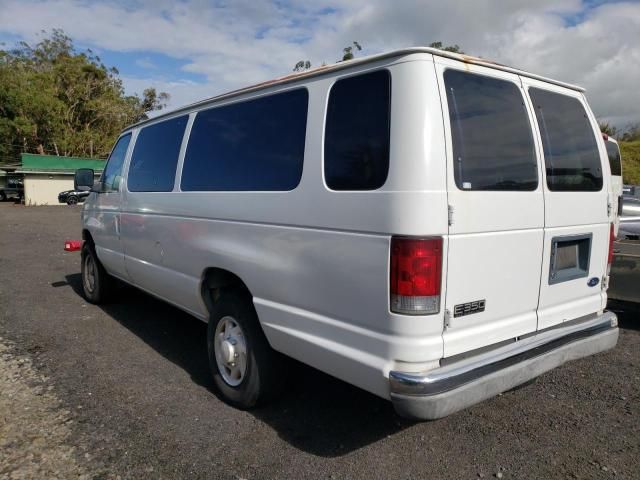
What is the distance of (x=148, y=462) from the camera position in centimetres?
300

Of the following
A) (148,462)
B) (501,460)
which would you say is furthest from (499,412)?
(148,462)

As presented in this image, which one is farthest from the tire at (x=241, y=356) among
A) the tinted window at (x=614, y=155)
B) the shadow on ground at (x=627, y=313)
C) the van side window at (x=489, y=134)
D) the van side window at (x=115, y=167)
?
the shadow on ground at (x=627, y=313)

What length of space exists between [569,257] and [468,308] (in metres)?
1.09

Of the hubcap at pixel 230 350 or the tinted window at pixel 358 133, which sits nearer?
the tinted window at pixel 358 133

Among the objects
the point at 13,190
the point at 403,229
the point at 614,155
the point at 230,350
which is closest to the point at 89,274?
the point at 230,350

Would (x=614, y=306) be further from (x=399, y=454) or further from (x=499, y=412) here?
(x=399, y=454)

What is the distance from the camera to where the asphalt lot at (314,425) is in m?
2.95

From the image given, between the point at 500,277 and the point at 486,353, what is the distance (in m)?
0.42

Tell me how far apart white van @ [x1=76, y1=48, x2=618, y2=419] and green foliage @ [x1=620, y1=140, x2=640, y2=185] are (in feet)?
95.4

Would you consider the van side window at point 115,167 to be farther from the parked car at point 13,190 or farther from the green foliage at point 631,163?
the parked car at point 13,190

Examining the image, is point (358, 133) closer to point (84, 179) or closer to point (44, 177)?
point (84, 179)

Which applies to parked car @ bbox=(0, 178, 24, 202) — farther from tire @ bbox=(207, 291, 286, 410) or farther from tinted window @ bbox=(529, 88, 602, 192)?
tinted window @ bbox=(529, 88, 602, 192)

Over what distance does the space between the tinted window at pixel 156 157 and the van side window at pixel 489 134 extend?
252 cm

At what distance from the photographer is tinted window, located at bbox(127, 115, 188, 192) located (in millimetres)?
4410
